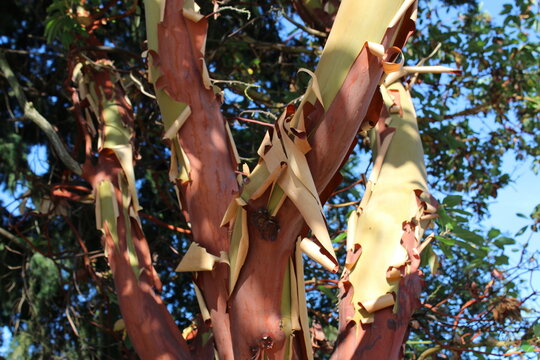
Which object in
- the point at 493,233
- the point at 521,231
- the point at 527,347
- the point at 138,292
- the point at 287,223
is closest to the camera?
the point at 287,223

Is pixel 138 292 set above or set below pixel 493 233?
below

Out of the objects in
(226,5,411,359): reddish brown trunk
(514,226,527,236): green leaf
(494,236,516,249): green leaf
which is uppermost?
(514,226,527,236): green leaf

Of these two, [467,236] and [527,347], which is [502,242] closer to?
[467,236]

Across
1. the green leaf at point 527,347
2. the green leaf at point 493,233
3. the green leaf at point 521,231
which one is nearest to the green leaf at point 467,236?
the green leaf at point 493,233

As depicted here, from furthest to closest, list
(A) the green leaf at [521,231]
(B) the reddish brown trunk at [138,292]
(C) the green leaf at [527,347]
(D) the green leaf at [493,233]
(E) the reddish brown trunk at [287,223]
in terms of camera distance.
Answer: (A) the green leaf at [521,231]
(D) the green leaf at [493,233]
(C) the green leaf at [527,347]
(B) the reddish brown trunk at [138,292]
(E) the reddish brown trunk at [287,223]

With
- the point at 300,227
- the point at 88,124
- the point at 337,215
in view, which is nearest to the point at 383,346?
the point at 300,227

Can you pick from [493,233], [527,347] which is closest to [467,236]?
[493,233]

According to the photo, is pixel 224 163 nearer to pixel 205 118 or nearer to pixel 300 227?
pixel 205 118

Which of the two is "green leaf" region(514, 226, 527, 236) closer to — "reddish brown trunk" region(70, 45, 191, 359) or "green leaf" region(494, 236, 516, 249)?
"green leaf" region(494, 236, 516, 249)

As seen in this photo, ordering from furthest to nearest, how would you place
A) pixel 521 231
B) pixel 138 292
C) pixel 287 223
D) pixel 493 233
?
1. pixel 521 231
2. pixel 493 233
3. pixel 138 292
4. pixel 287 223

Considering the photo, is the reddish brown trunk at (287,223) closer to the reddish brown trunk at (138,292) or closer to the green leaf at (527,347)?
the reddish brown trunk at (138,292)

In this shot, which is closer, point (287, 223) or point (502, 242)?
point (287, 223)

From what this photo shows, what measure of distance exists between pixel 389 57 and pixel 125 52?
158 cm

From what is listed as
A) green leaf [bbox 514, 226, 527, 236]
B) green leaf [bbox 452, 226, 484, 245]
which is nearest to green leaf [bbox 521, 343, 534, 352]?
green leaf [bbox 452, 226, 484, 245]
